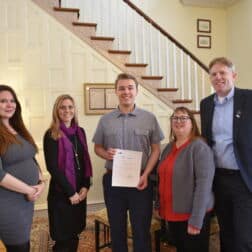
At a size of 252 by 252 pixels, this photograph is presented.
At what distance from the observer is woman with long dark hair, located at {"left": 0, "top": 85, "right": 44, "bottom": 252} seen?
5.37 feet

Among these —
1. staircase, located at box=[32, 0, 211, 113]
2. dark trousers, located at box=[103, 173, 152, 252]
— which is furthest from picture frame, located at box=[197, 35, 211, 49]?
dark trousers, located at box=[103, 173, 152, 252]

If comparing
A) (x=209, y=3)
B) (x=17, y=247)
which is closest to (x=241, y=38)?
(x=209, y=3)

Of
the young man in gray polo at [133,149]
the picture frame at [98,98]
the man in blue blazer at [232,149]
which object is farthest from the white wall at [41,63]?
the man in blue blazer at [232,149]

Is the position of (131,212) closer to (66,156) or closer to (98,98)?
(66,156)

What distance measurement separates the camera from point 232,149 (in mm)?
1862

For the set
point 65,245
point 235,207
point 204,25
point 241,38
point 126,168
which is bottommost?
point 65,245

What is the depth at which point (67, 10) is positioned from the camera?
4.20m

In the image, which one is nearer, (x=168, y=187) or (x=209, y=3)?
(x=168, y=187)

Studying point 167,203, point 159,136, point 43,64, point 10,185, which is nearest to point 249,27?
point 43,64

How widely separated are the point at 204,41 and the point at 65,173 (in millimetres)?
4760

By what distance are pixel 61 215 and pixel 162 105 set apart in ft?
9.18

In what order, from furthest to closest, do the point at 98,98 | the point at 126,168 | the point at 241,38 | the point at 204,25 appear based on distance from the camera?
1. the point at 204,25
2. the point at 241,38
3. the point at 98,98
4. the point at 126,168

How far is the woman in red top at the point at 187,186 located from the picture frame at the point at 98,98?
2.51m

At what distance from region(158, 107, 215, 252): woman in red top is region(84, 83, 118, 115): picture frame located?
2509 mm
